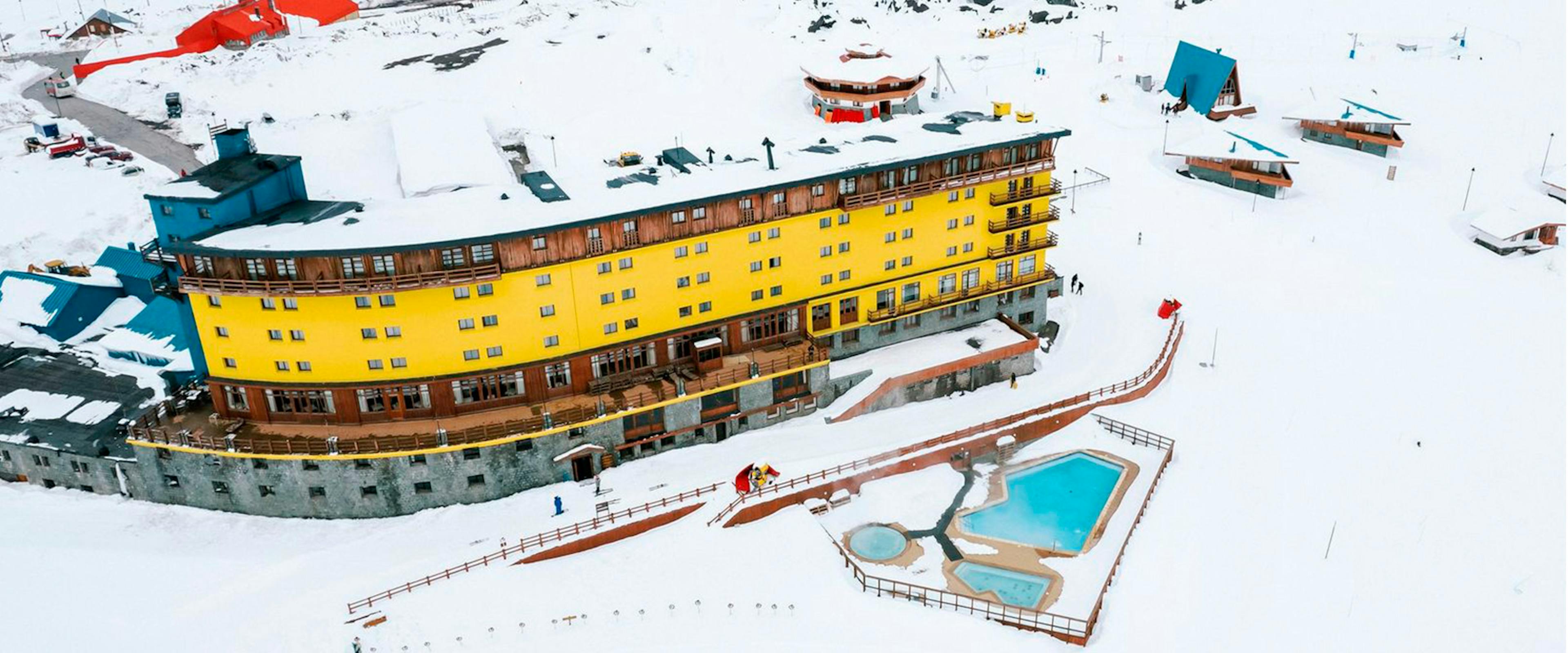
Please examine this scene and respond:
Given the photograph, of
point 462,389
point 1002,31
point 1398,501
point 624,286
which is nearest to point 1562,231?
point 1398,501

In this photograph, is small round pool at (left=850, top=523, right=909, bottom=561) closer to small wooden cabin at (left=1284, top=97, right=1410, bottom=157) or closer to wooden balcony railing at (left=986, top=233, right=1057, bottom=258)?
wooden balcony railing at (left=986, top=233, right=1057, bottom=258)

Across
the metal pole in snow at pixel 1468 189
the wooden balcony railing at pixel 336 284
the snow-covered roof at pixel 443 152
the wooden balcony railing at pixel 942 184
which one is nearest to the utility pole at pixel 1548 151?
the metal pole in snow at pixel 1468 189

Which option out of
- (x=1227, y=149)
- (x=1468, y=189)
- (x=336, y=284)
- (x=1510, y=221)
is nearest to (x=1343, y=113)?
(x=1468, y=189)

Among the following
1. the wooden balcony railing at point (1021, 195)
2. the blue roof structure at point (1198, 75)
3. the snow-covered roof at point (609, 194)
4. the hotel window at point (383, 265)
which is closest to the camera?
the snow-covered roof at point (609, 194)

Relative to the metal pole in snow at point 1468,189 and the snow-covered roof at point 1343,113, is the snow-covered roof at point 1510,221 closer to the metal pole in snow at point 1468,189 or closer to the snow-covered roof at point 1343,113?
the metal pole in snow at point 1468,189

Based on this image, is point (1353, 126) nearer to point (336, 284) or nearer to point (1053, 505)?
point (1053, 505)

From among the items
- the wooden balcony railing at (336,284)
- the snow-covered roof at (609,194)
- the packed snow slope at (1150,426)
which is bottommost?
the packed snow slope at (1150,426)
